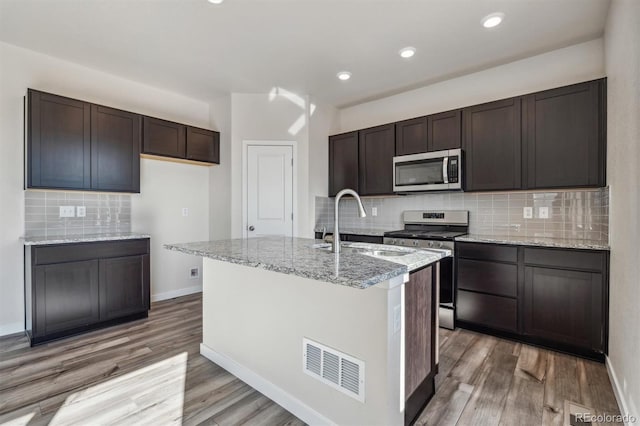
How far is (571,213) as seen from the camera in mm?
2918

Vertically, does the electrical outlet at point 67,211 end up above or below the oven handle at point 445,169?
below

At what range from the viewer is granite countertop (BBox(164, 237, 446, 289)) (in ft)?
4.06

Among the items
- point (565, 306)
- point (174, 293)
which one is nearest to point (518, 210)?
point (565, 306)

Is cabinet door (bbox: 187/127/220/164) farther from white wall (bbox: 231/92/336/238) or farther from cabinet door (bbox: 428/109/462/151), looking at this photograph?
cabinet door (bbox: 428/109/462/151)

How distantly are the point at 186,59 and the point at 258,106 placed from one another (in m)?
1.12

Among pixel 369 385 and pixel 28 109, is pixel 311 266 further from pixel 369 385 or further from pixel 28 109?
pixel 28 109

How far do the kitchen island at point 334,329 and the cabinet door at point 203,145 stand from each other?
2.25 meters

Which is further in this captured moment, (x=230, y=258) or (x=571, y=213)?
(x=571, y=213)

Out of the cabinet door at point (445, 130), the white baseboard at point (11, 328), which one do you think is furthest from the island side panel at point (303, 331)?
the cabinet door at point (445, 130)

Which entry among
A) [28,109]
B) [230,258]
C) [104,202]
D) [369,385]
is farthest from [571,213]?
[28,109]

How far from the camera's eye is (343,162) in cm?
436

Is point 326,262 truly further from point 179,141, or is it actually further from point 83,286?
point 179,141

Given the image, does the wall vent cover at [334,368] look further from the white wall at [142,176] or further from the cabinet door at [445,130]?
the white wall at [142,176]

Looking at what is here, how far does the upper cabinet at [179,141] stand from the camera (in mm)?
3570
